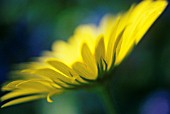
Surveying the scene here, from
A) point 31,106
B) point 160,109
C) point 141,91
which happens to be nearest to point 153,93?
point 141,91

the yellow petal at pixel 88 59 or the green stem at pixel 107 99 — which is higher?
the yellow petal at pixel 88 59

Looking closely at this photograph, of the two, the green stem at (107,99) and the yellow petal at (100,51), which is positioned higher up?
the yellow petal at (100,51)

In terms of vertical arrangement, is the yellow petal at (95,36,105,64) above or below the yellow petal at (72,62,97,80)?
above

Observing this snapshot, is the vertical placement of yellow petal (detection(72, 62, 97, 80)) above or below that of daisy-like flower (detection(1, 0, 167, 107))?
below

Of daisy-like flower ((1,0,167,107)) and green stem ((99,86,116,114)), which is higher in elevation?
daisy-like flower ((1,0,167,107))

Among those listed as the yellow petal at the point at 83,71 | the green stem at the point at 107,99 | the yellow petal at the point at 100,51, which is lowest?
the green stem at the point at 107,99

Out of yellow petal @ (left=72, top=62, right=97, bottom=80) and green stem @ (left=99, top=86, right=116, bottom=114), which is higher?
yellow petal @ (left=72, top=62, right=97, bottom=80)

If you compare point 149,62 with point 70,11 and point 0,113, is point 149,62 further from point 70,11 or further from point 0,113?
point 0,113

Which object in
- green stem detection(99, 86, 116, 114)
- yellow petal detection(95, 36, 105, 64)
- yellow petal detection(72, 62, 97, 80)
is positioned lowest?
green stem detection(99, 86, 116, 114)
